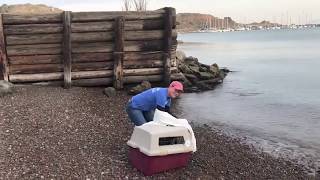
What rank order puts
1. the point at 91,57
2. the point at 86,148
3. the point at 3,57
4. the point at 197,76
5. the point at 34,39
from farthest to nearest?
the point at 197,76, the point at 91,57, the point at 34,39, the point at 3,57, the point at 86,148

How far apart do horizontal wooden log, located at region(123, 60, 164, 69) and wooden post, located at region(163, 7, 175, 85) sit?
0.25 metres

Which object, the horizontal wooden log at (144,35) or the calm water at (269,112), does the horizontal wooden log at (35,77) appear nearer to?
the horizontal wooden log at (144,35)

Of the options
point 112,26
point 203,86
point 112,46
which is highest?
point 112,26

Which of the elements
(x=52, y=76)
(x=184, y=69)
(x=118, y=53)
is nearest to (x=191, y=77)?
(x=184, y=69)

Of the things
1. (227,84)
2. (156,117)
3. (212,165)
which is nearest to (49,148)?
(156,117)

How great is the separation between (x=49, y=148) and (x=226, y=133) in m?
6.40

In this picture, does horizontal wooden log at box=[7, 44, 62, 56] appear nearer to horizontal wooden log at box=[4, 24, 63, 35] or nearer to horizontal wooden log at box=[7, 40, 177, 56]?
horizontal wooden log at box=[7, 40, 177, 56]

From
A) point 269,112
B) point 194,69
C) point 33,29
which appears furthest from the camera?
point 194,69

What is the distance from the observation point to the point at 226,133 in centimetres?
1484

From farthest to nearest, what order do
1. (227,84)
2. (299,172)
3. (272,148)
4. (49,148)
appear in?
(227,84), (272,148), (299,172), (49,148)

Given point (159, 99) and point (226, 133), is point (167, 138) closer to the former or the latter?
point (159, 99)

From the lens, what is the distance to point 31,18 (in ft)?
55.7

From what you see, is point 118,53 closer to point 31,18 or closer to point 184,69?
point 31,18

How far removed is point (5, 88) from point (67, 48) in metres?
2.83
